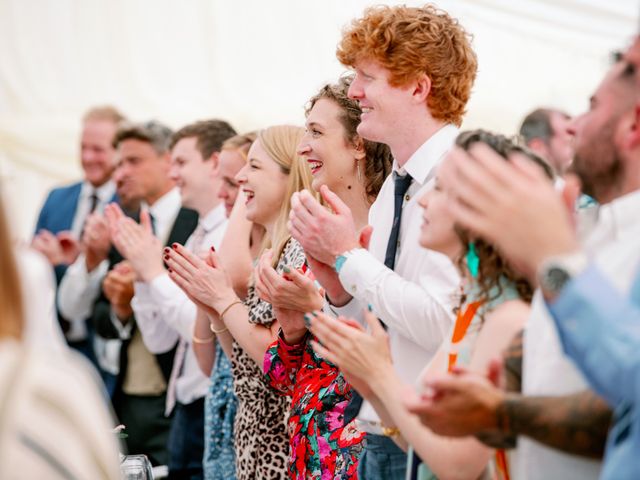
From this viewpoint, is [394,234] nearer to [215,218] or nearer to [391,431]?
[391,431]

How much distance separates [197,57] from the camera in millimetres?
9203

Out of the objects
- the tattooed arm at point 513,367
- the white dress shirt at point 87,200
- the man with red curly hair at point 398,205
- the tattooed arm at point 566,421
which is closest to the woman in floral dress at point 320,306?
the man with red curly hair at point 398,205

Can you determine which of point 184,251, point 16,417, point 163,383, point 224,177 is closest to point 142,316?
point 163,383

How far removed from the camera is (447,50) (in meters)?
3.26

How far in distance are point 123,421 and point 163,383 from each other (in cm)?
24

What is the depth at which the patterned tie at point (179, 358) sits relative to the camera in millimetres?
4941

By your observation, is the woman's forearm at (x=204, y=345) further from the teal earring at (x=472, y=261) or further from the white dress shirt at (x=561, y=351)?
the white dress shirt at (x=561, y=351)

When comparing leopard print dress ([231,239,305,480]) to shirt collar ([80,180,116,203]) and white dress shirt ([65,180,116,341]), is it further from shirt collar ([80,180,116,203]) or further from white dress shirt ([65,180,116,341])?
shirt collar ([80,180,116,203])

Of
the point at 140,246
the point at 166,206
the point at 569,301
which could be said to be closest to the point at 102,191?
the point at 166,206

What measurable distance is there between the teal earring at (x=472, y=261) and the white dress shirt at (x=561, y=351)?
1.11 feet

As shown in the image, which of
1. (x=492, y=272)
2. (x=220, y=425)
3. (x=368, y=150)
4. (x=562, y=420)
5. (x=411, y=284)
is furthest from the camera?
(x=220, y=425)

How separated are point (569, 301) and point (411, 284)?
116cm

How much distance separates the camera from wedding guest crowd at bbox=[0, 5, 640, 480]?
69.2 inches

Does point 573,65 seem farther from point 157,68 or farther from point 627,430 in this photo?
point 627,430
